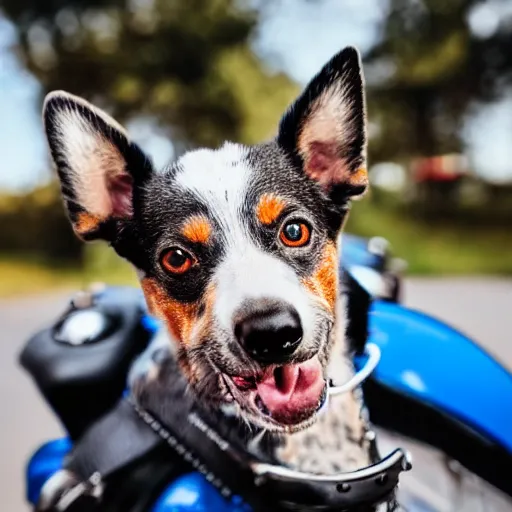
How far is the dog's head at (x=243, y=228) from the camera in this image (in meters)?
0.48

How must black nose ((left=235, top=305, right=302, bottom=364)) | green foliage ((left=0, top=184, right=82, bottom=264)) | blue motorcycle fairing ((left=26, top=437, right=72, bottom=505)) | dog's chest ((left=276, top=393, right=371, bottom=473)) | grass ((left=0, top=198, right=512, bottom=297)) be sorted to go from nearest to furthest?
black nose ((left=235, top=305, right=302, bottom=364)), dog's chest ((left=276, top=393, right=371, bottom=473)), blue motorcycle fairing ((left=26, top=437, right=72, bottom=505)), green foliage ((left=0, top=184, right=82, bottom=264)), grass ((left=0, top=198, right=512, bottom=297))

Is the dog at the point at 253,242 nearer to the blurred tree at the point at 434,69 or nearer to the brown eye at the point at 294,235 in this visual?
the brown eye at the point at 294,235

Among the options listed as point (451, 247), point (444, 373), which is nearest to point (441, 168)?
point (451, 247)

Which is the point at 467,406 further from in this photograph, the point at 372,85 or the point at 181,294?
the point at 372,85

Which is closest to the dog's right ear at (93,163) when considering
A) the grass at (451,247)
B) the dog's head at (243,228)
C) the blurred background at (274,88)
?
the dog's head at (243,228)

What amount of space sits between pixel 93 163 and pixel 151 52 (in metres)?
0.41

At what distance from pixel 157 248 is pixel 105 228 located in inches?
2.8

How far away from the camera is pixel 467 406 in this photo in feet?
2.18

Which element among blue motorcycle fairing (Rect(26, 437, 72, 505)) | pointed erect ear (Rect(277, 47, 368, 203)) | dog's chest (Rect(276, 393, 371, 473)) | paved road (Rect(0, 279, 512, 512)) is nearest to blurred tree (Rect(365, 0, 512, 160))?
paved road (Rect(0, 279, 512, 512))

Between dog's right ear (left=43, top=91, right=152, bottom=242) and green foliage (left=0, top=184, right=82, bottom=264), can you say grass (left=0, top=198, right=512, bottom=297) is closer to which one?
green foliage (left=0, top=184, right=82, bottom=264)

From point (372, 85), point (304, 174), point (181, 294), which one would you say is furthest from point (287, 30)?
point (181, 294)

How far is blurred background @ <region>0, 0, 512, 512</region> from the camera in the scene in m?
0.85

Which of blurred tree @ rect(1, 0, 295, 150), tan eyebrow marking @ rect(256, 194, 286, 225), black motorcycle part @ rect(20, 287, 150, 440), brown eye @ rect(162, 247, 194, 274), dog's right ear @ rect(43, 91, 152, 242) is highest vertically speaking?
blurred tree @ rect(1, 0, 295, 150)

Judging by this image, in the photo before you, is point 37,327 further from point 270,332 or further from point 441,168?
point 441,168
